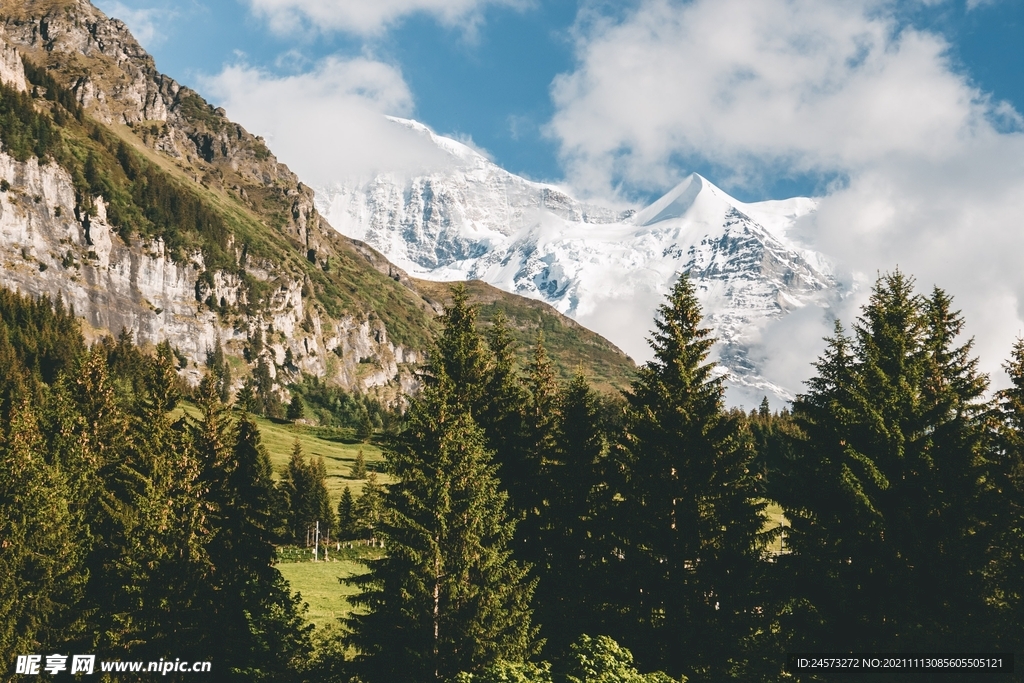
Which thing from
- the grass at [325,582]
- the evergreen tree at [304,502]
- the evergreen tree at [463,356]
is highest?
the evergreen tree at [463,356]

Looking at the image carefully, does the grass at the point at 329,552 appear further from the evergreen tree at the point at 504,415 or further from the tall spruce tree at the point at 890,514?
the tall spruce tree at the point at 890,514

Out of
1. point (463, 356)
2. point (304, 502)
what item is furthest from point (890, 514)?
point (304, 502)

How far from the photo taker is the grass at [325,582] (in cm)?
4703

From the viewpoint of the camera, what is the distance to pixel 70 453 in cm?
3734

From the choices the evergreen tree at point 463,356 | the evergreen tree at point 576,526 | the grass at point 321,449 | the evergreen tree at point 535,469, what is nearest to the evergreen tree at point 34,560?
the evergreen tree at point 463,356

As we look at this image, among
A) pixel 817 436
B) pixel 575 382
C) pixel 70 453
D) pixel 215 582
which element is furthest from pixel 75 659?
pixel 817 436

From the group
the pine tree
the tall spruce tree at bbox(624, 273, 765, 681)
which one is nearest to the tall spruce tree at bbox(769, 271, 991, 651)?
the tall spruce tree at bbox(624, 273, 765, 681)

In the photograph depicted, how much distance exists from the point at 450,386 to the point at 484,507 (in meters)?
5.81

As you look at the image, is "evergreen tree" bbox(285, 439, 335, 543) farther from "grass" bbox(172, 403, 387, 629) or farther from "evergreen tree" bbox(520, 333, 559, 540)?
"evergreen tree" bbox(520, 333, 559, 540)

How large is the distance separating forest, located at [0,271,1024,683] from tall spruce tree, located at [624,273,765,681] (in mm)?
80

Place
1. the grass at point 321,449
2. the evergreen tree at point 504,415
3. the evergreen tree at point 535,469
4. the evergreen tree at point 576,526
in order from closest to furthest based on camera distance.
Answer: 1. the evergreen tree at point 576,526
2. the evergreen tree at point 535,469
3. the evergreen tree at point 504,415
4. the grass at point 321,449

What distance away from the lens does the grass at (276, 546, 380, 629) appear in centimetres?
4703

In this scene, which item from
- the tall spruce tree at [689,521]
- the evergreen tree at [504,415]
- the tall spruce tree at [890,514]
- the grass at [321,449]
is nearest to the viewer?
the tall spruce tree at [890,514]

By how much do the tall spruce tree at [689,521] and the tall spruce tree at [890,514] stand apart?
1.90 metres
